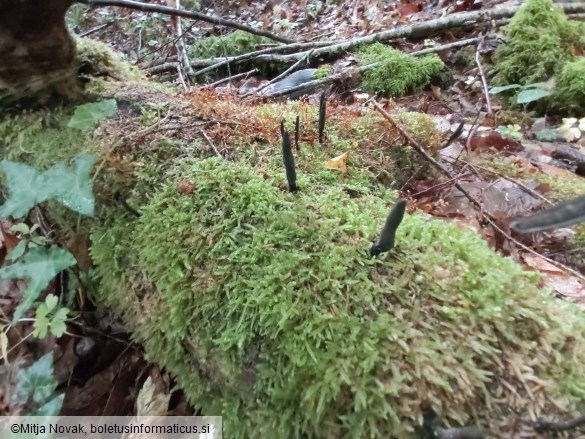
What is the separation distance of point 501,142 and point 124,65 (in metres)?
2.41

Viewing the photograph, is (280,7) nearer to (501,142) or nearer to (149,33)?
(149,33)

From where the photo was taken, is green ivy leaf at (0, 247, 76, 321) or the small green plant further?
the small green plant

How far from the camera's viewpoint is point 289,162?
149 centimetres

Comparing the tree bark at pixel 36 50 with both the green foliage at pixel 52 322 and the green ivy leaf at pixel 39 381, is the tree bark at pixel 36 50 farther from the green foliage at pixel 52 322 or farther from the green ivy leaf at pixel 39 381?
the green ivy leaf at pixel 39 381

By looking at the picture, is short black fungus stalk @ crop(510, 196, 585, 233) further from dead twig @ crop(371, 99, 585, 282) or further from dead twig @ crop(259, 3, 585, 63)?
dead twig @ crop(259, 3, 585, 63)

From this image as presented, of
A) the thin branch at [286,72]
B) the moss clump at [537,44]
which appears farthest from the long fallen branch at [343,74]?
the moss clump at [537,44]

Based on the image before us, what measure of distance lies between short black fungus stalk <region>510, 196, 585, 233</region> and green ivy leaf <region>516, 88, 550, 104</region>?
2991 millimetres

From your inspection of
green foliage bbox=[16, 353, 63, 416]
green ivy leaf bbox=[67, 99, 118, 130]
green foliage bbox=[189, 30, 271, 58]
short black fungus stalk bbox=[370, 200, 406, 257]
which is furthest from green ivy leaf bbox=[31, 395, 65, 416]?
green foliage bbox=[189, 30, 271, 58]

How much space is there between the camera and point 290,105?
2.43 m

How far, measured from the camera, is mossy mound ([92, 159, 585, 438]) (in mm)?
1092

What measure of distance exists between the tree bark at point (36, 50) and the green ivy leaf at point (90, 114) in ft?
1.03

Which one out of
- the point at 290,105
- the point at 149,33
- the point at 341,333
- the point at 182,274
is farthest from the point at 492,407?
the point at 149,33

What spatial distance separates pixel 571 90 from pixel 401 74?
1.40 metres

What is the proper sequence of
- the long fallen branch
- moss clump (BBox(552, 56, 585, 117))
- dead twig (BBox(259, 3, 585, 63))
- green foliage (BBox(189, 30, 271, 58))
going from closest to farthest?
moss clump (BBox(552, 56, 585, 117))
the long fallen branch
dead twig (BBox(259, 3, 585, 63))
green foliage (BBox(189, 30, 271, 58))
